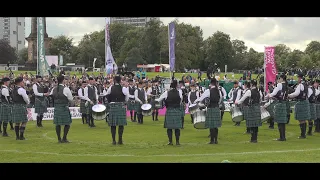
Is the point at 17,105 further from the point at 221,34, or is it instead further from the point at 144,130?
the point at 221,34

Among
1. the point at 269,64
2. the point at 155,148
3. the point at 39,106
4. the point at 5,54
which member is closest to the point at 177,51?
the point at 5,54

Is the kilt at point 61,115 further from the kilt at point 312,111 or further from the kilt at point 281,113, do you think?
the kilt at point 312,111

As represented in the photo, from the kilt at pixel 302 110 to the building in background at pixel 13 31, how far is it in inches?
4095

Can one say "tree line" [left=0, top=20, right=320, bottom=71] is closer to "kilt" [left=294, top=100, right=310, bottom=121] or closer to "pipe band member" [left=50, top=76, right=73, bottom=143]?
"kilt" [left=294, top=100, right=310, bottom=121]

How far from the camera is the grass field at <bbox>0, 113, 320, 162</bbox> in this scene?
933 cm

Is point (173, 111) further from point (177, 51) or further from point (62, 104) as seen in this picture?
point (177, 51)

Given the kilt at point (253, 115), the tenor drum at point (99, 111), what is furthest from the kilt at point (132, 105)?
the kilt at point (253, 115)

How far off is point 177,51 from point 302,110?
55.8 m

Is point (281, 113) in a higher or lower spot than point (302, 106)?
lower

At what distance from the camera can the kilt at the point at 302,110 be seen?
13.2 m

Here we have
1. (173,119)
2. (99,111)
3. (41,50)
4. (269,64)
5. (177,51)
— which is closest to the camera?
(173,119)

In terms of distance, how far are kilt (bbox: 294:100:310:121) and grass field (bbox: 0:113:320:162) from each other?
2.15 feet

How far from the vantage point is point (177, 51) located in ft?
225

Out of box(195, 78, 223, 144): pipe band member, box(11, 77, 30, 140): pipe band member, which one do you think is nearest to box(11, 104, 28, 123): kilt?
box(11, 77, 30, 140): pipe band member
